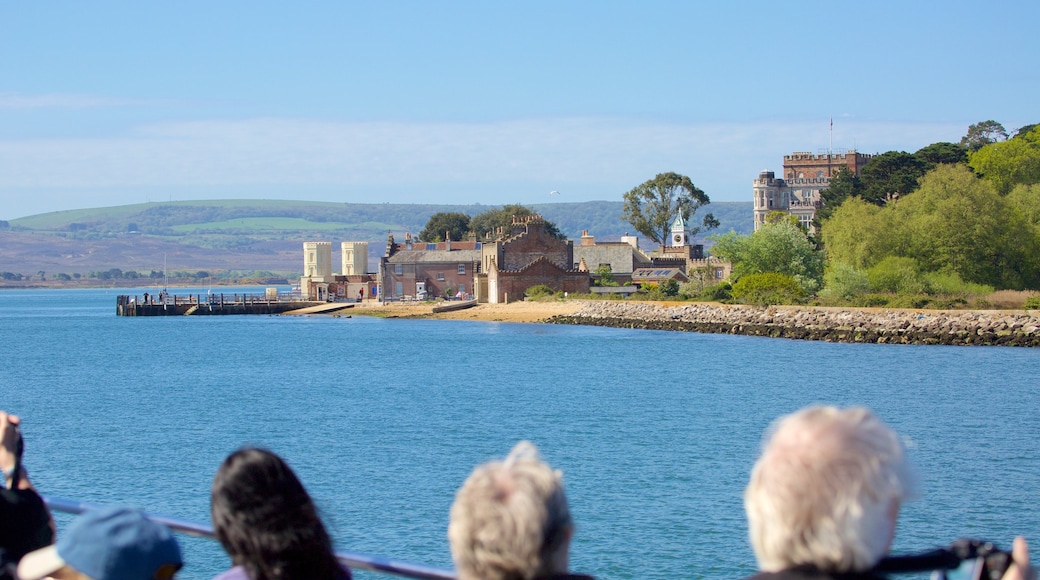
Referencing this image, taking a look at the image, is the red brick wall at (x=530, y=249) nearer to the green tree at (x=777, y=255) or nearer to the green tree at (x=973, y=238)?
the green tree at (x=777, y=255)

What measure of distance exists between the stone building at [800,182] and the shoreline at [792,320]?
213 feet

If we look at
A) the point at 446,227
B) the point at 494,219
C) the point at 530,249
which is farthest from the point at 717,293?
the point at 494,219

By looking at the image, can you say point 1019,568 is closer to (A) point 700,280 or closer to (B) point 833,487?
(B) point 833,487

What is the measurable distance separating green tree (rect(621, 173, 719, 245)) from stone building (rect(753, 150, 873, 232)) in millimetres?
27690

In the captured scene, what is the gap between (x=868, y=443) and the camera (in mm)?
2859

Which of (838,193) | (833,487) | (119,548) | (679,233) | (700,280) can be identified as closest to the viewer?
(833,487)

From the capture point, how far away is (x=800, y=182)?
14700cm

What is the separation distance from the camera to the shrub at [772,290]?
230 feet

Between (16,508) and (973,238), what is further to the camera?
(973,238)

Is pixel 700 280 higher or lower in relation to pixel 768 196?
lower

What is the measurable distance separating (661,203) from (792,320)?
181ft

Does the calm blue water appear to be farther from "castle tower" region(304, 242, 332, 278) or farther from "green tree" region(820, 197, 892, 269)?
"castle tower" region(304, 242, 332, 278)

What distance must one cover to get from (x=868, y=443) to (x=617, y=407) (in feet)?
104

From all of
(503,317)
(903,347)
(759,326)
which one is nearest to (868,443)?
(903,347)
